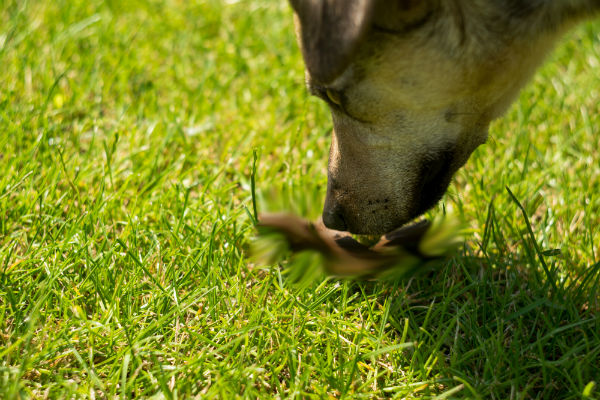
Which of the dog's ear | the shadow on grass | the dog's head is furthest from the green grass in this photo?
the dog's ear

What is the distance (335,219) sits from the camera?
2812 millimetres

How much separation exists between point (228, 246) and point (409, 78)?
1.17m

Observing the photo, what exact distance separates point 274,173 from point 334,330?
1.20 m

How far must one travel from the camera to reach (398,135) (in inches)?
102

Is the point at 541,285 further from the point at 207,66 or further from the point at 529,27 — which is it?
the point at 207,66

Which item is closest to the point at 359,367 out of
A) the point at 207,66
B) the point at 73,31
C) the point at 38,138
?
the point at 38,138

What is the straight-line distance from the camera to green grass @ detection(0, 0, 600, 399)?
98.2 inches

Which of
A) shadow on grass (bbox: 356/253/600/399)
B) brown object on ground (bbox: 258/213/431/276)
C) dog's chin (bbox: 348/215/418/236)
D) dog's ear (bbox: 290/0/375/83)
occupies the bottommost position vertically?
shadow on grass (bbox: 356/253/600/399)

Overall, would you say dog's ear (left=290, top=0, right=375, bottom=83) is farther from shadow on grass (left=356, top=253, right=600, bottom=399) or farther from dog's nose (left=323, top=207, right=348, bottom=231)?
shadow on grass (left=356, top=253, right=600, bottom=399)

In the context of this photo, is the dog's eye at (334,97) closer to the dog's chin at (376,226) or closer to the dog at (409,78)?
the dog at (409,78)

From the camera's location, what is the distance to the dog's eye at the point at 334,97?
2.50 m

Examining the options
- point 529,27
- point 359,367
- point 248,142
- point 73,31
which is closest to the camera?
point 529,27

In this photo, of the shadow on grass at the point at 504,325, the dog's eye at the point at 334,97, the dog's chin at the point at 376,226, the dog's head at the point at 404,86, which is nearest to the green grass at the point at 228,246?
the shadow on grass at the point at 504,325

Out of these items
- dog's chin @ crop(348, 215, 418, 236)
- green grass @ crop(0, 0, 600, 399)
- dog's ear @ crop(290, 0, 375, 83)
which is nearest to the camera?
dog's ear @ crop(290, 0, 375, 83)
